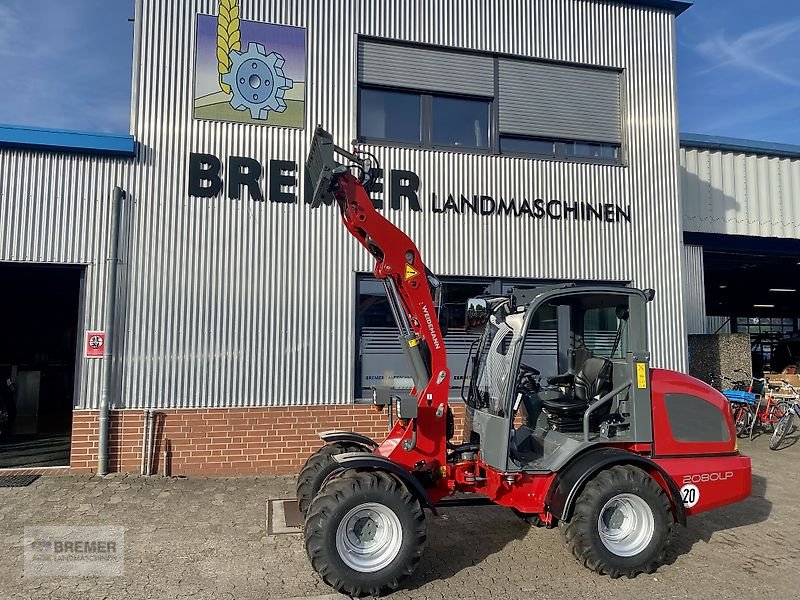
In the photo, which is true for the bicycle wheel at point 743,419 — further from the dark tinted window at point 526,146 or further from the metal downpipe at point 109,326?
the metal downpipe at point 109,326

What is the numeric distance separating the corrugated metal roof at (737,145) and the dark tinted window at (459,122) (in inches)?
177

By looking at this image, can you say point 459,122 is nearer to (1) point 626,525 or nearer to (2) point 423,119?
(2) point 423,119

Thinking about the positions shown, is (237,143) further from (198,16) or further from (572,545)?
(572,545)

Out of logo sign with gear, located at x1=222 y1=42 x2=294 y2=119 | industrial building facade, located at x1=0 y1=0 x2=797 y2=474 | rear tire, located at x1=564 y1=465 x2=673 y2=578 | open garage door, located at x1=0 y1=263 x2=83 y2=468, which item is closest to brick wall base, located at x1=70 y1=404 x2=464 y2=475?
industrial building facade, located at x1=0 y1=0 x2=797 y2=474

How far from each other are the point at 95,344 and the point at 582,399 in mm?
6144

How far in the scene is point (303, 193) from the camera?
346 inches

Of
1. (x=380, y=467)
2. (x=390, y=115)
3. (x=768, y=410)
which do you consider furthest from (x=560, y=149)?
(x=380, y=467)

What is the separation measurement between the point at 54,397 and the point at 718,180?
16.0 metres

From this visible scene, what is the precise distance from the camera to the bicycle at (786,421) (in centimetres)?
1023

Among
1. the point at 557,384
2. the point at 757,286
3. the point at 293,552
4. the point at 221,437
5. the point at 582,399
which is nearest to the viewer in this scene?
the point at 293,552

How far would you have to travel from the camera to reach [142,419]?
8023 millimetres

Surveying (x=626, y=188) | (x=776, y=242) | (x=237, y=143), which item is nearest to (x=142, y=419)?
(x=237, y=143)

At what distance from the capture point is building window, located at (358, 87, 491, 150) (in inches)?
366

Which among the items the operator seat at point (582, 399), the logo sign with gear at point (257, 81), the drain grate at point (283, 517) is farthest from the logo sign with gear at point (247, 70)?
the operator seat at point (582, 399)
